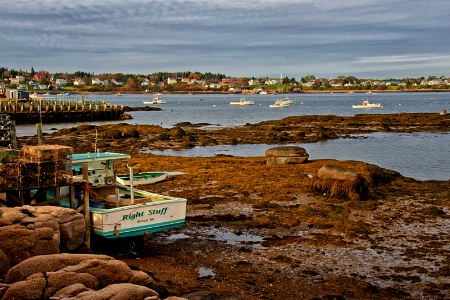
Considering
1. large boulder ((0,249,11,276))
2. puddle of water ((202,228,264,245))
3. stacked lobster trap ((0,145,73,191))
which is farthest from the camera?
puddle of water ((202,228,264,245))

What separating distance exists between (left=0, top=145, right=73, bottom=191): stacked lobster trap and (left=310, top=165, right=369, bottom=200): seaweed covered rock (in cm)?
1240

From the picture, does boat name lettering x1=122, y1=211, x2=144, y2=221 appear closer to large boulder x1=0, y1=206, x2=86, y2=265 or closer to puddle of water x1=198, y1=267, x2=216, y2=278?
large boulder x1=0, y1=206, x2=86, y2=265

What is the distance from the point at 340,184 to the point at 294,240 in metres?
6.89

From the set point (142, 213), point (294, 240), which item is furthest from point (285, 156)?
point (142, 213)

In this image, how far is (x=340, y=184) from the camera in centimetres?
2412

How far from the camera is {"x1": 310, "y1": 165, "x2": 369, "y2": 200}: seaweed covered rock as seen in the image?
939 inches

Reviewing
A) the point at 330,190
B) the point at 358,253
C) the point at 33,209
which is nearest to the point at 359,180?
the point at 330,190

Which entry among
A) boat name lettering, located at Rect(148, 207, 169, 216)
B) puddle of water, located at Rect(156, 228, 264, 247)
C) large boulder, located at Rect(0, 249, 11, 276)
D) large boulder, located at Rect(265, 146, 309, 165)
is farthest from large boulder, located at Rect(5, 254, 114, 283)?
large boulder, located at Rect(265, 146, 309, 165)

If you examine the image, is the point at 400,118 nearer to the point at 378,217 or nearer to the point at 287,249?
the point at 378,217

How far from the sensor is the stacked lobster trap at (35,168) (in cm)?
1477

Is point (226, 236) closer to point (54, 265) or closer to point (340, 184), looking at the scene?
point (340, 184)

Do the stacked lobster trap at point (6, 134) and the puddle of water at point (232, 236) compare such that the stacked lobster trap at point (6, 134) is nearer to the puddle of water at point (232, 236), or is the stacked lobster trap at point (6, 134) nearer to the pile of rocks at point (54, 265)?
the pile of rocks at point (54, 265)

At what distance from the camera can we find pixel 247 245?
17.5 metres

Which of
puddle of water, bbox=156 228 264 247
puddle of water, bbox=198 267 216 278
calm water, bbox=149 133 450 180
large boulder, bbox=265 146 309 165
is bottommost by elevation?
calm water, bbox=149 133 450 180
